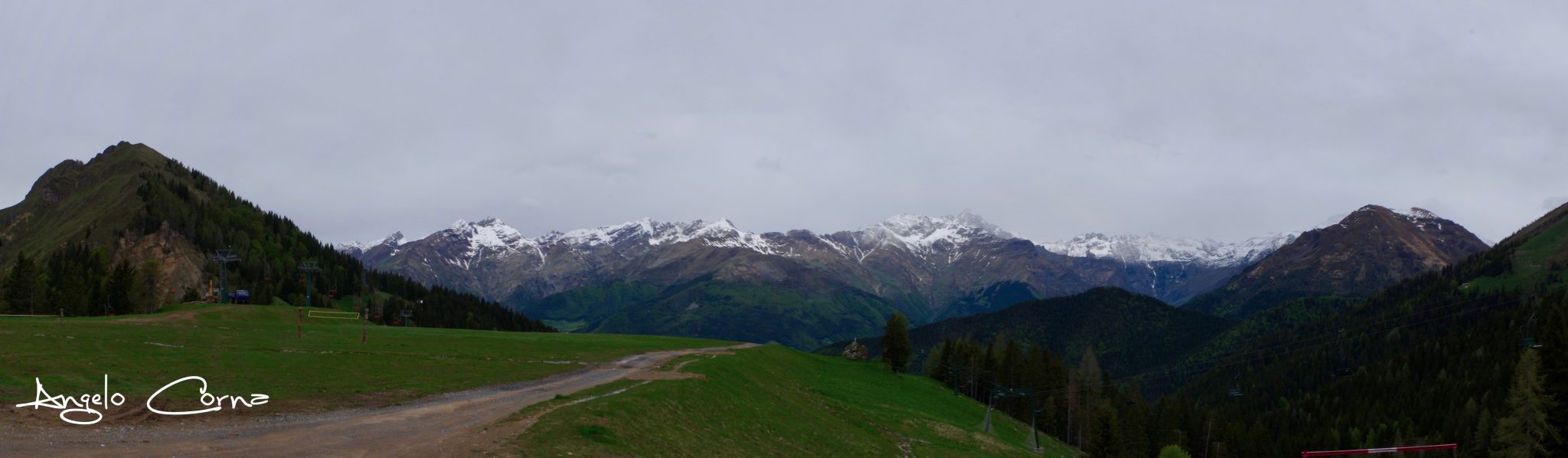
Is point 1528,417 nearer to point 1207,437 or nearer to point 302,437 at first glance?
point 1207,437

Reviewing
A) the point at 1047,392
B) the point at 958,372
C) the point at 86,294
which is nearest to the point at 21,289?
the point at 86,294

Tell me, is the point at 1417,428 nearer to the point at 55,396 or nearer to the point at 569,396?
the point at 569,396

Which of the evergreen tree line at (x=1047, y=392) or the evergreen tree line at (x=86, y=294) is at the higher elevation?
the evergreen tree line at (x=86, y=294)

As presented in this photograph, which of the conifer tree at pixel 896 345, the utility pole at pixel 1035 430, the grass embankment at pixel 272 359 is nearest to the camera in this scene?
the grass embankment at pixel 272 359

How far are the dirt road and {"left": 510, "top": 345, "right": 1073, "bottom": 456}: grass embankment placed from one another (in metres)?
3.02

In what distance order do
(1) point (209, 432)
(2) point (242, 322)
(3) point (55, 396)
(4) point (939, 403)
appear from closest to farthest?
(1) point (209, 432) < (3) point (55, 396) < (2) point (242, 322) < (4) point (939, 403)

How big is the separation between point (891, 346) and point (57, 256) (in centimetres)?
16147

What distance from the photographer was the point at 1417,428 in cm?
19262

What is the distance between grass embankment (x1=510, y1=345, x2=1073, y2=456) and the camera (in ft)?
106

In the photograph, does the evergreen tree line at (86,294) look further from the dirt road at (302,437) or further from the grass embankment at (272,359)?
the dirt road at (302,437)

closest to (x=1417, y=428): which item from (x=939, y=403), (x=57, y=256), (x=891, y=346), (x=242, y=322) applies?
(x=891, y=346)

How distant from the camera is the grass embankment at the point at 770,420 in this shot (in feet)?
106

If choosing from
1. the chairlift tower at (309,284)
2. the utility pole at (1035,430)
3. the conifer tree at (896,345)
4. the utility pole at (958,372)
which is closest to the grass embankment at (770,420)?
the utility pole at (1035,430)

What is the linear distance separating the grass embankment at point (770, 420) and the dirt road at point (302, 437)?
9.90 ft
